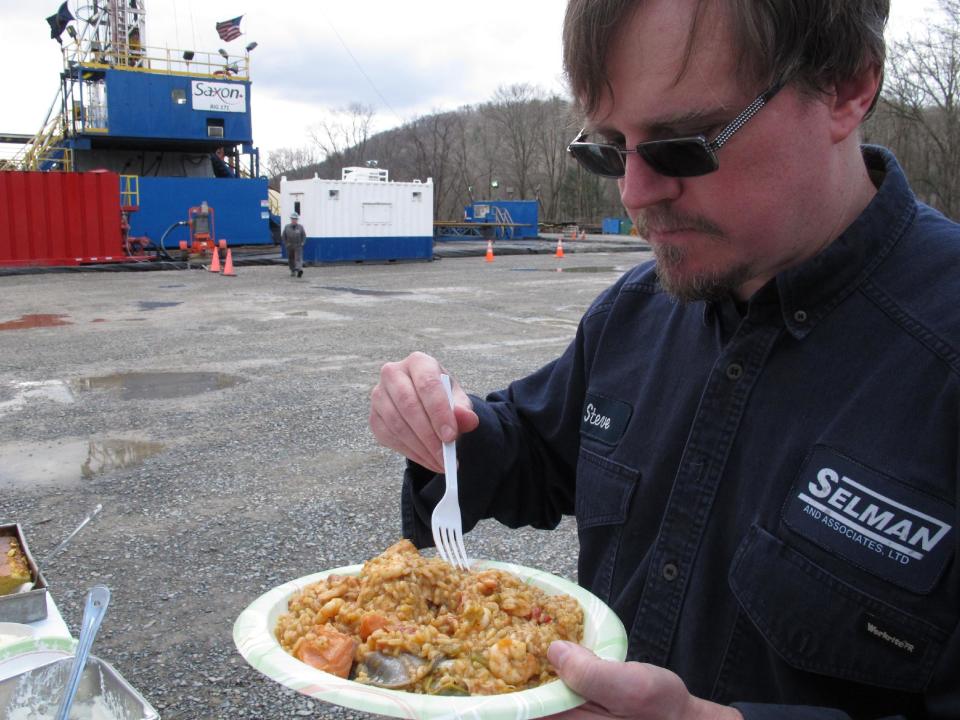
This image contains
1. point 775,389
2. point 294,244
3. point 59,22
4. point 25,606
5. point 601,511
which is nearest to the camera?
point 775,389

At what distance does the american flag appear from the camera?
3212cm

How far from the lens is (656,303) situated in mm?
1929

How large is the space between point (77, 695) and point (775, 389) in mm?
1674

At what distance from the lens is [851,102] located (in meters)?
1.45

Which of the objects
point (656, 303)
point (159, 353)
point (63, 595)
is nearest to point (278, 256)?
point (159, 353)

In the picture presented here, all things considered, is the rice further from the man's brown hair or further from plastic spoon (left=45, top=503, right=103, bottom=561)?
plastic spoon (left=45, top=503, right=103, bottom=561)

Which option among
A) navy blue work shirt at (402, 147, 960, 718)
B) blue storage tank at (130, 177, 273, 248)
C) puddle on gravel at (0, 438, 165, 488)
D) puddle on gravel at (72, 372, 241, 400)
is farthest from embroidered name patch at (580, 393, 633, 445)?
blue storage tank at (130, 177, 273, 248)

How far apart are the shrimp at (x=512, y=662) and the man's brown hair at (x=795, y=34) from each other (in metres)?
0.99

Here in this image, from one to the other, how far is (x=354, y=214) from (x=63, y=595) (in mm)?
23172

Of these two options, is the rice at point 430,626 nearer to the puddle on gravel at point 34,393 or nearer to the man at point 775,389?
the man at point 775,389

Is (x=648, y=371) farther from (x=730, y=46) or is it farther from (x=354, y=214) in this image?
(x=354, y=214)

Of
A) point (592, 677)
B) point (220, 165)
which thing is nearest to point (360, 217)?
point (220, 165)

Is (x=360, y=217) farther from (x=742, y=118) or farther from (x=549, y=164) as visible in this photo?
(x=549, y=164)

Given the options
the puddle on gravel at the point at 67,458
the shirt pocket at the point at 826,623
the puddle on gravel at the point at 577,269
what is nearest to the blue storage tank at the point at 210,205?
the puddle on gravel at the point at 577,269
